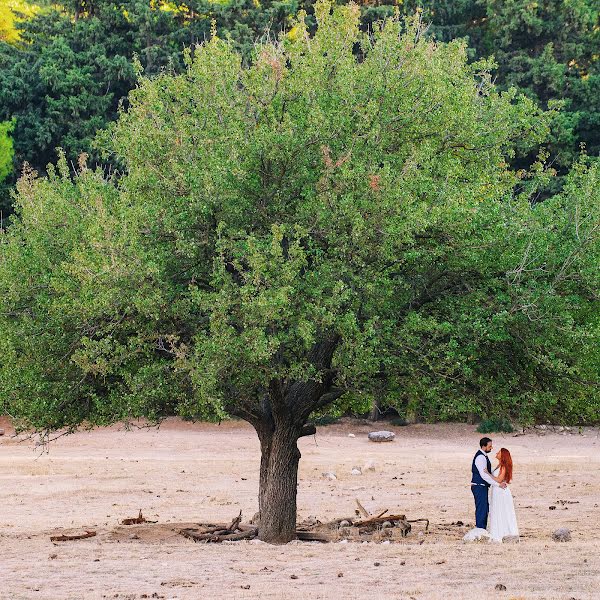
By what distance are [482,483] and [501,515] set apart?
0.67 m

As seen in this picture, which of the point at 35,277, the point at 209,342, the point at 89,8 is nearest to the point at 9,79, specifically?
the point at 89,8

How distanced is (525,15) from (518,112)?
43553 mm

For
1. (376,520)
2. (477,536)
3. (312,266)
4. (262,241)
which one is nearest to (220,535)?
(376,520)

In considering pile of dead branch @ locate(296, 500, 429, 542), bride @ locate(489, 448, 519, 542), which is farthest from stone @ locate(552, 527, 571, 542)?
pile of dead branch @ locate(296, 500, 429, 542)

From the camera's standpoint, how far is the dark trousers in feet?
63.8

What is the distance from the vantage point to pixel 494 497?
63.5 feet

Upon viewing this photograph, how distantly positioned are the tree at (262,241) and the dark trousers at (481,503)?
10.2 feet

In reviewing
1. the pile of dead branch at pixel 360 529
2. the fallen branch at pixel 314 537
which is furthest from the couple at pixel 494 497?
the fallen branch at pixel 314 537

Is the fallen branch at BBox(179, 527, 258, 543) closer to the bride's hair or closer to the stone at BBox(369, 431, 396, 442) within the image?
the bride's hair

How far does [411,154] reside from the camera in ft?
60.2

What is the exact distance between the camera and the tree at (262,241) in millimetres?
16672

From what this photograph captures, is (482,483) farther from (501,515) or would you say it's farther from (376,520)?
(376,520)

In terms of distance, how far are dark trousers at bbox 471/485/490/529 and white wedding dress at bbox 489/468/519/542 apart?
0.15 m

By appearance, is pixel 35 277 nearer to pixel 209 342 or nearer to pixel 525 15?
pixel 209 342
